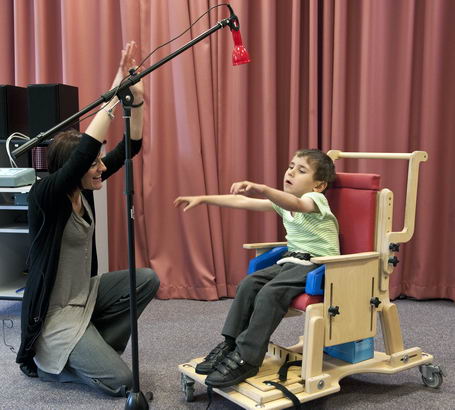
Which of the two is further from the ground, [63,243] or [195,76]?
[195,76]

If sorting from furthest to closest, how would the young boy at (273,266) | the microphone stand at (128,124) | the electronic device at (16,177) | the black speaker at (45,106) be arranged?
1. the black speaker at (45,106)
2. the electronic device at (16,177)
3. the young boy at (273,266)
4. the microphone stand at (128,124)

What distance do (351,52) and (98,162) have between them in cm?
169

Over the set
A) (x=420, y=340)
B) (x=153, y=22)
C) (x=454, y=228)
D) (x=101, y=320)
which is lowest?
(x=420, y=340)

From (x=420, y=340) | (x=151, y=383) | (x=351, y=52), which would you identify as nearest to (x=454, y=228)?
(x=420, y=340)

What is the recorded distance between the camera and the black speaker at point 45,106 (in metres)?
2.83

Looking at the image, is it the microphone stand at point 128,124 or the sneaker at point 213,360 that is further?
the sneaker at point 213,360

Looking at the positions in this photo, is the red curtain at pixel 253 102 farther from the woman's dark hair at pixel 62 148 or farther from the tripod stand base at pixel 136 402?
the tripod stand base at pixel 136 402

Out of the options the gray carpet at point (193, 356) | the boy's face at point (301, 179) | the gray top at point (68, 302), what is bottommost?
the gray carpet at point (193, 356)

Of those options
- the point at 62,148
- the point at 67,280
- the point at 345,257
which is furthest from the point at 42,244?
the point at 345,257

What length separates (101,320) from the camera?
2264 mm

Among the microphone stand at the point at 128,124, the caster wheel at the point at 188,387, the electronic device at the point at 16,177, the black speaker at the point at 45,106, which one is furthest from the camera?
the black speaker at the point at 45,106

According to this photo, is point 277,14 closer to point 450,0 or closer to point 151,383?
point 450,0

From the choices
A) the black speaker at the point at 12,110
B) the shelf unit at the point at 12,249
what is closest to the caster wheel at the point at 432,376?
the shelf unit at the point at 12,249

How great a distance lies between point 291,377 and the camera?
192cm
